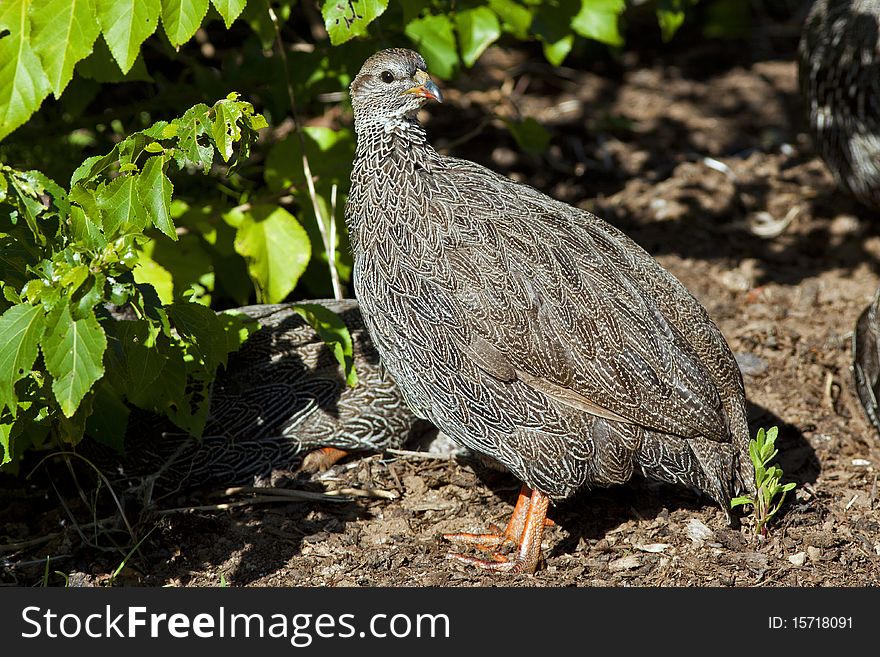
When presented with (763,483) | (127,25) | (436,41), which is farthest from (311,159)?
(763,483)

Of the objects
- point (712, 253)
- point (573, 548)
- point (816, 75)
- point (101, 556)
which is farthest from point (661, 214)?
point (101, 556)

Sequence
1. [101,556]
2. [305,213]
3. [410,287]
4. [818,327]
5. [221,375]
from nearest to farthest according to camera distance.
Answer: [410,287] → [101,556] → [221,375] → [305,213] → [818,327]

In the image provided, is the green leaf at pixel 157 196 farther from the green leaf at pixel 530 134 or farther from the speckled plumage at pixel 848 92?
the speckled plumage at pixel 848 92

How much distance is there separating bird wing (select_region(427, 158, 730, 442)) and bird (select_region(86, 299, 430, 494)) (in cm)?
109

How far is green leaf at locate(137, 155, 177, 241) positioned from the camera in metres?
3.42

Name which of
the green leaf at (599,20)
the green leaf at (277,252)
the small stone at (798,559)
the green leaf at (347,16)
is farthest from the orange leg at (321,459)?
the green leaf at (599,20)

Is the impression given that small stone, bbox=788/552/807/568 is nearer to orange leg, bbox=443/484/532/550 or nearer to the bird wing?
the bird wing

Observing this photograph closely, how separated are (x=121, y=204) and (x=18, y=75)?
0.56 metres

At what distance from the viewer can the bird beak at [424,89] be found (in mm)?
3943

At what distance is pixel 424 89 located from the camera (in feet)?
13.0

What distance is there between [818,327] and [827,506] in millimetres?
→ 1579

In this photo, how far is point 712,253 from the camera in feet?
20.8

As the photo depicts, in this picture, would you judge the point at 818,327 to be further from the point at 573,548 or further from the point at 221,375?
the point at 221,375

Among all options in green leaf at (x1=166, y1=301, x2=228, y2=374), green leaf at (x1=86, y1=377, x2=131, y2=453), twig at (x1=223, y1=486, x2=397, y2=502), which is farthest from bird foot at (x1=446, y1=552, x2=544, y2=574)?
green leaf at (x1=86, y1=377, x2=131, y2=453)
